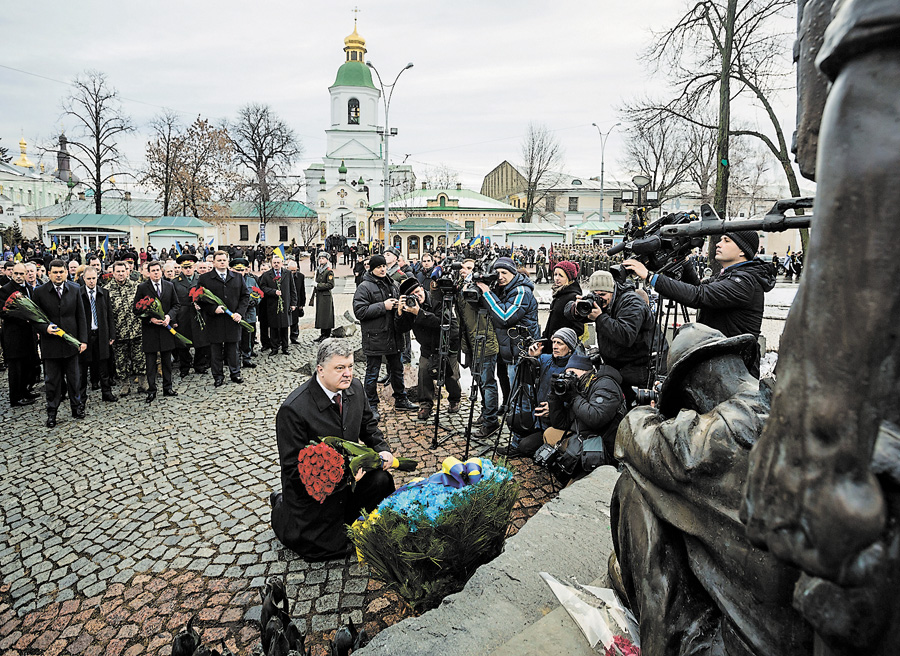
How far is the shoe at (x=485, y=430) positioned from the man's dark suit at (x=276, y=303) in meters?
5.39

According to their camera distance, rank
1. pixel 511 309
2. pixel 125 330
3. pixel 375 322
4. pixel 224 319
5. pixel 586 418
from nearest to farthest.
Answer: pixel 586 418, pixel 511 309, pixel 375 322, pixel 125 330, pixel 224 319

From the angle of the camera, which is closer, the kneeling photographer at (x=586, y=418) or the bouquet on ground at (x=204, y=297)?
the kneeling photographer at (x=586, y=418)

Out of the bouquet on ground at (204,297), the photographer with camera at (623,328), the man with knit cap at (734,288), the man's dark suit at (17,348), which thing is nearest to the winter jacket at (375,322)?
the bouquet on ground at (204,297)

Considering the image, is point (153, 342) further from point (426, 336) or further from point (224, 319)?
point (426, 336)

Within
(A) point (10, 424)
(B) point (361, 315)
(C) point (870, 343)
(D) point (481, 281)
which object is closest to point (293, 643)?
(C) point (870, 343)

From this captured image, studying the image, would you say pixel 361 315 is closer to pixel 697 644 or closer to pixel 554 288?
pixel 554 288

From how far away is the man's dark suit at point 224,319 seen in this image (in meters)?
8.05

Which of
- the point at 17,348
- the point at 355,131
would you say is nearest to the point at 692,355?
the point at 17,348

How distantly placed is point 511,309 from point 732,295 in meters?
2.44

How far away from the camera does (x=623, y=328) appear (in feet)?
14.4

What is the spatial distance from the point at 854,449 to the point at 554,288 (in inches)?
220

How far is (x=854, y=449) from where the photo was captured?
31.1 inches

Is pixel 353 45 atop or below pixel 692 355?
atop

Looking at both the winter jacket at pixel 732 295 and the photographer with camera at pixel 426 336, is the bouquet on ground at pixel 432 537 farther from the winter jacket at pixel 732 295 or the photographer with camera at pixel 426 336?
the photographer with camera at pixel 426 336
